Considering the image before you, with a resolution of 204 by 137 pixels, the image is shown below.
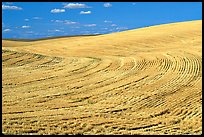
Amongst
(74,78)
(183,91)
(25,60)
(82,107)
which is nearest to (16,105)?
(82,107)

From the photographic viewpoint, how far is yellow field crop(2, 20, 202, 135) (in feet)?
41.7

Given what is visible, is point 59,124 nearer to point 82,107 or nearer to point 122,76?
point 82,107

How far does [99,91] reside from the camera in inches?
706

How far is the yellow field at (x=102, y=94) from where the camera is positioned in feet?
41.7

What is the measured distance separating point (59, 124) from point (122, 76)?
9.40 metres

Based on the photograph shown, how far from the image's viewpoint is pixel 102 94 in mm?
17344

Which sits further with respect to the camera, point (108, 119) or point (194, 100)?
point (194, 100)

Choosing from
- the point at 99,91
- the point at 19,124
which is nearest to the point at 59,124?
the point at 19,124

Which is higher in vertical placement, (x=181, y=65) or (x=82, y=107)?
(x=181, y=65)

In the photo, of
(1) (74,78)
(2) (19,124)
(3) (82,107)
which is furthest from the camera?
(1) (74,78)

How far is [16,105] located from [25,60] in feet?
38.5

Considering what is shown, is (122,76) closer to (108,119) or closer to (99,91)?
(99,91)

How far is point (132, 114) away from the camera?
14.2 m

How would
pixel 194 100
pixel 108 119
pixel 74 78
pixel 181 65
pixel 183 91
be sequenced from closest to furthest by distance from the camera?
pixel 108 119, pixel 194 100, pixel 183 91, pixel 74 78, pixel 181 65
